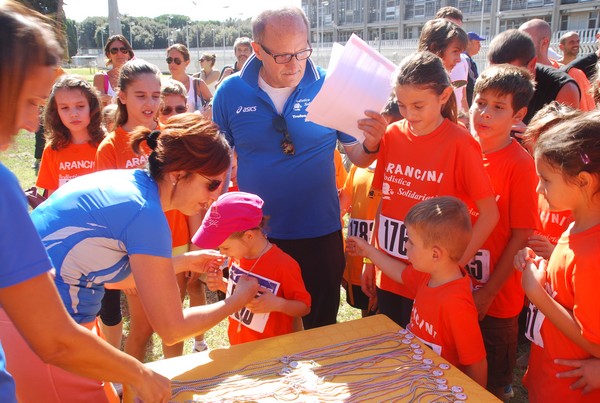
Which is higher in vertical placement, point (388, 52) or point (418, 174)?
point (388, 52)

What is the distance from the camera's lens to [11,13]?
3.10 ft

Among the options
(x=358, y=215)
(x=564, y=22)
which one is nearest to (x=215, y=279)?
(x=358, y=215)

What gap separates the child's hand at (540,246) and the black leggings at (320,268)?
3.15 ft

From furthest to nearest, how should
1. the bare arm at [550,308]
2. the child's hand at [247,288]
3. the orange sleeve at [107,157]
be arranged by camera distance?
the orange sleeve at [107,157], the child's hand at [247,288], the bare arm at [550,308]

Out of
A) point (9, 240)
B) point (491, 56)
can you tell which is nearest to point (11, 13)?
point (9, 240)

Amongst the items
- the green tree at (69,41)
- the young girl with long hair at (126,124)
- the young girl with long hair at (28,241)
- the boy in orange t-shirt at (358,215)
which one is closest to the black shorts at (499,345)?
the boy in orange t-shirt at (358,215)

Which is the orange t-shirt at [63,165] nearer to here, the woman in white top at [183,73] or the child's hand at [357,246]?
the child's hand at [357,246]

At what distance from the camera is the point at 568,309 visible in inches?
63.6

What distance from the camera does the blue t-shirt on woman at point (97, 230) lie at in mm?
1519

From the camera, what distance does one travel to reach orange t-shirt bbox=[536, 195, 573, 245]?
2150 mm

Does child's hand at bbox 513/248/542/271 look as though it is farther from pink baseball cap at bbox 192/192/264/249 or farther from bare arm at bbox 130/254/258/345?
bare arm at bbox 130/254/258/345

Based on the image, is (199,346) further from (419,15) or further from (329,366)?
(419,15)

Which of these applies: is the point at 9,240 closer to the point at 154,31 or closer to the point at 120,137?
the point at 120,137

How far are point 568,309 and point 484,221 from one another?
1.61 feet
